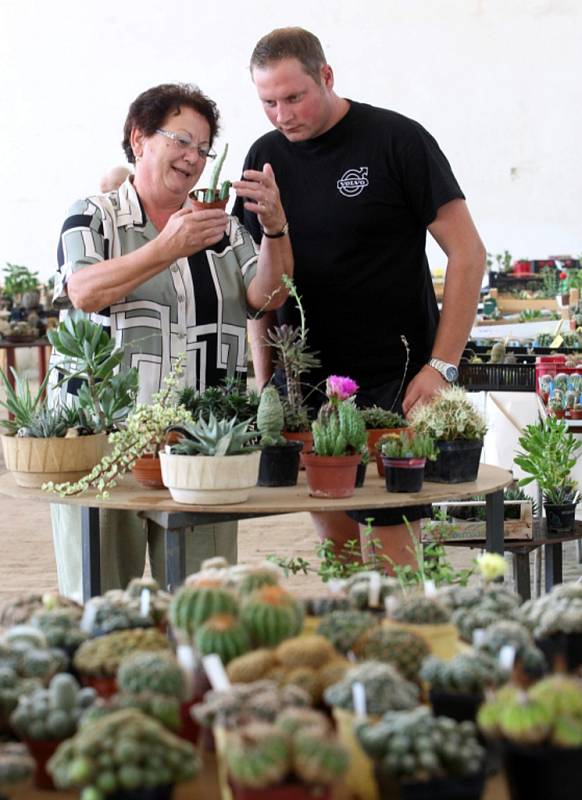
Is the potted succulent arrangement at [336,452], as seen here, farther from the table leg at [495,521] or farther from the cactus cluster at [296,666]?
the cactus cluster at [296,666]

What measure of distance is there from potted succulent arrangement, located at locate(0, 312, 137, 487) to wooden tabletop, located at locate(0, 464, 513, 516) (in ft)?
0.22

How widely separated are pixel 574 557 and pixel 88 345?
3453 millimetres

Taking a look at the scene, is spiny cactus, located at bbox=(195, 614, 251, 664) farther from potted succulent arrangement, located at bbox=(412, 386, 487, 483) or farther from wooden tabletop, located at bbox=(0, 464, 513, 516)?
potted succulent arrangement, located at bbox=(412, 386, 487, 483)

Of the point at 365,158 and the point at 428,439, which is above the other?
the point at 365,158

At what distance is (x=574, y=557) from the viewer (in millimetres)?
5637

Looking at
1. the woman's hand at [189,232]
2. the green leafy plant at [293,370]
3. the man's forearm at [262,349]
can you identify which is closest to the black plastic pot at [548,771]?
the green leafy plant at [293,370]

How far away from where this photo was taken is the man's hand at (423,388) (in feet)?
10.8

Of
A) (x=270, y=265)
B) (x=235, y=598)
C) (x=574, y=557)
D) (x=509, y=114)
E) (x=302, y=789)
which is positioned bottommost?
(x=574, y=557)

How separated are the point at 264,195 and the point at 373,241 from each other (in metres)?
0.46

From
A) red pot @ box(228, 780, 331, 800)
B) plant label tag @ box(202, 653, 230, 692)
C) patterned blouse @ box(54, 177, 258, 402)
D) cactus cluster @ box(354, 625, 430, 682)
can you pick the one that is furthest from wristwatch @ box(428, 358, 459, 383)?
red pot @ box(228, 780, 331, 800)

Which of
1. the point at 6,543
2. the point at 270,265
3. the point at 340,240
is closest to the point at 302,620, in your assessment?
the point at 270,265

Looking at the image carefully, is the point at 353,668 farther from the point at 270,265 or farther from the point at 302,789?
the point at 270,265

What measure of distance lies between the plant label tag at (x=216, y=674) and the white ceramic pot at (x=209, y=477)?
42.0 inches

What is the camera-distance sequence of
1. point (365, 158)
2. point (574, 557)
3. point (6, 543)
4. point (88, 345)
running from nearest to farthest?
point (88, 345)
point (365, 158)
point (574, 557)
point (6, 543)
